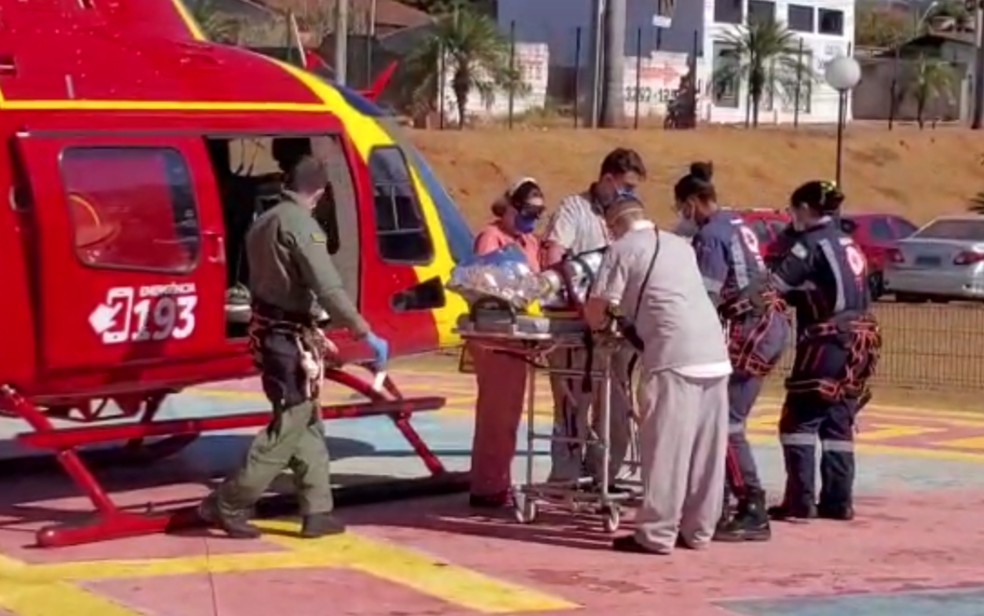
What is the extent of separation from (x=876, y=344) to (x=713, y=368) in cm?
186

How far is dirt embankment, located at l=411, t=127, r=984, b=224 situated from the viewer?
44688mm

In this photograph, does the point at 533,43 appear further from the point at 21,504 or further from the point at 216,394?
the point at 21,504

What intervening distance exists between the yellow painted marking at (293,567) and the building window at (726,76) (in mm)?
53019

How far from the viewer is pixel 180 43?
12680 millimetres

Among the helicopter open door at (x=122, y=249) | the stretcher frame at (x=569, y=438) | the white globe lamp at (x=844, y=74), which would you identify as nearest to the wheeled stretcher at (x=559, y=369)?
the stretcher frame at (x=569, y=438)

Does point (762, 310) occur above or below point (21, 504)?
above

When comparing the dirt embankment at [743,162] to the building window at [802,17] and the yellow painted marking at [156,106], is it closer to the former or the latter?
the building window at [802,17]

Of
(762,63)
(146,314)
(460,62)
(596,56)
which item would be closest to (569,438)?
(146,314)

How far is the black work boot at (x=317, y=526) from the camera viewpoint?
451 inches

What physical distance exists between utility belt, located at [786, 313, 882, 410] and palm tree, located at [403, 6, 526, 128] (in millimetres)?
38891

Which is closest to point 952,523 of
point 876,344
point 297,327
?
point 876,344

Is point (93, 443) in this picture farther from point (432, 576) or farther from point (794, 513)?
point (794, 513)

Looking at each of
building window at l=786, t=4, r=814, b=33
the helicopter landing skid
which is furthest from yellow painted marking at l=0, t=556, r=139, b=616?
building window at l=786, t=4, r=814, b=33

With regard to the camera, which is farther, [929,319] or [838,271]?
[929,319]
